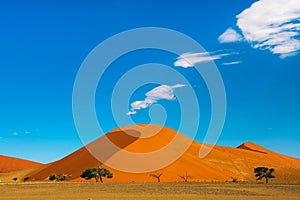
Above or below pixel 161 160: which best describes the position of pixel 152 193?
below

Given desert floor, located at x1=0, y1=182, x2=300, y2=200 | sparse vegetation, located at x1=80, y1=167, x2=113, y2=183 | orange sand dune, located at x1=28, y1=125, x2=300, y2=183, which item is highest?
orange sand dune, located at x1=28, y1=125, x2=300, y2=183

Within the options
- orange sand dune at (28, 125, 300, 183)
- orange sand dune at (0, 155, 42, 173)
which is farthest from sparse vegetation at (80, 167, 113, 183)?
orange sand dune at (0, 155, 42, 173)

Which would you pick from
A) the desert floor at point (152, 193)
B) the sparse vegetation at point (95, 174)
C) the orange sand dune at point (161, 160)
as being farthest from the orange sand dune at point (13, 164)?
the desert floor at point (152, 193)

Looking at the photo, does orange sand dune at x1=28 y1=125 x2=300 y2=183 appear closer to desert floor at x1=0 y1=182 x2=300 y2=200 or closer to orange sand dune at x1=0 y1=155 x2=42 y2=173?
desert floor at x1=0 y1=182 x2=300 y2=200

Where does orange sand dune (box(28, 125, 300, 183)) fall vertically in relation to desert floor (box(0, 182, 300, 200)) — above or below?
above

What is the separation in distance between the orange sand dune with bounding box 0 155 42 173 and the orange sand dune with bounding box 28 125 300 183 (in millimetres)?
63203

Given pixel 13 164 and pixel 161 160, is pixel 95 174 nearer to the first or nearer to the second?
pixel 161 160

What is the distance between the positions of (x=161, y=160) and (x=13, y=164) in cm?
10620

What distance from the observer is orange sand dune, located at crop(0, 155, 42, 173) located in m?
180

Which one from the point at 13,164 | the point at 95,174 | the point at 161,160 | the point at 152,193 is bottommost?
the point at 152,193

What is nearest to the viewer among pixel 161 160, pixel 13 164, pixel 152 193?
pixel 152 193

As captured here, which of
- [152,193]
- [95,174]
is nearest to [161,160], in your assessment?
[95,174]

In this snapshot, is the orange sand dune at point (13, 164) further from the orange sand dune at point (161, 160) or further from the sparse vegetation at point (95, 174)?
the sparse vegetation at point (95, 174)

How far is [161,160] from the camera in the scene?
337 feet
